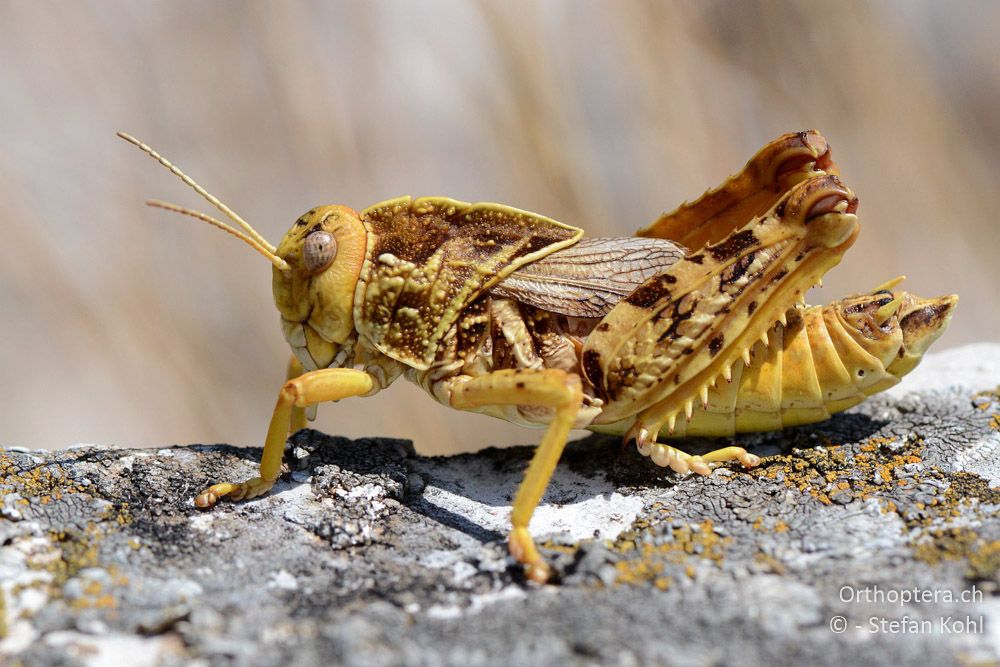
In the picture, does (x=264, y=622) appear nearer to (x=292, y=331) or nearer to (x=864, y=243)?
(x=292, y=331)

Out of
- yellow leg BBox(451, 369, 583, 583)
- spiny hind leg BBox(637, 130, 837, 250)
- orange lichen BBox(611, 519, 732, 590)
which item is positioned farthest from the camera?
spiny hind leg BBox(637, 130, 837, 250)

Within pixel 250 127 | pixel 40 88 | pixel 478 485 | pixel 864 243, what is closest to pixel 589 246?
pixel 478 485

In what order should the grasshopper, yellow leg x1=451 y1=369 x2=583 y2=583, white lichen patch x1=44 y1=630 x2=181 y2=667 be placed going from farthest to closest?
1. the grasshopper
2. yellow leg x1=451 y1=369 x2=583 y2=583
3. white lichen patch x1=44 y1=630 x2=181 y2=667

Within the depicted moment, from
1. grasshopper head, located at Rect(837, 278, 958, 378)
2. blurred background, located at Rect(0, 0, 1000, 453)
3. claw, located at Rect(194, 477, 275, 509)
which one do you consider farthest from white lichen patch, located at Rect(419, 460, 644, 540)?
blurred background, located at Rect(0, 0, 1000, 453)

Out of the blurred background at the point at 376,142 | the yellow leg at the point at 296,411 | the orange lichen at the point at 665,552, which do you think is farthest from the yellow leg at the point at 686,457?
the blurred background at the point at 376,142

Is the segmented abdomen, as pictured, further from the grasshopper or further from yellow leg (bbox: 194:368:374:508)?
yellow leg (bbox: 194:368:374:508)

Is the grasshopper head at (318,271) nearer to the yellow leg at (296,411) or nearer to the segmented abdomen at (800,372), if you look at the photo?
the yellow leg at (296,411)
